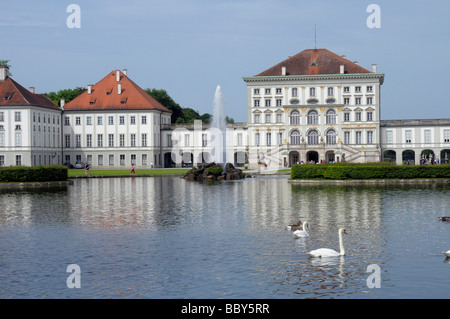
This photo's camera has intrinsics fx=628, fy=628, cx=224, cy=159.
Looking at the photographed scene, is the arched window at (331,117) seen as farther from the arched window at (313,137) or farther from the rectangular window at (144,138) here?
the rectangular window at (144,138)

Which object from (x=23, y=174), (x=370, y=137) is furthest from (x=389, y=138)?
(x=23, y=174)

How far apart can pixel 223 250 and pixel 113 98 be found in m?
87.8

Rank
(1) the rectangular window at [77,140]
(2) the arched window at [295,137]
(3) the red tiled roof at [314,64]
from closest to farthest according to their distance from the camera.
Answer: (3) the red tiled roof at [314,64] < (2) the arched window at [295,137] < (1) the rectangular window at [77,140]

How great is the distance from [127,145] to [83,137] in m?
7.73

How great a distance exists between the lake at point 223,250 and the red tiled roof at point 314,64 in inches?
2751

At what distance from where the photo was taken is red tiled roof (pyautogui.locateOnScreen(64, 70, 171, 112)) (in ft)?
341

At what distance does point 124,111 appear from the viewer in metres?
104

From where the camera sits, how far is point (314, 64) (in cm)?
10512

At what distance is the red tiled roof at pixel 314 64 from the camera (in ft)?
340

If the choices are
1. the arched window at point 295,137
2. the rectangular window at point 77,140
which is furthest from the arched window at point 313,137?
the rectangular window at point 77,140

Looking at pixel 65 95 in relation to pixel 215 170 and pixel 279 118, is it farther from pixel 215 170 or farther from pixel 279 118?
pixel 215 170

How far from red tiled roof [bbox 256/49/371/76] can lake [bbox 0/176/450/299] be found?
229 feet

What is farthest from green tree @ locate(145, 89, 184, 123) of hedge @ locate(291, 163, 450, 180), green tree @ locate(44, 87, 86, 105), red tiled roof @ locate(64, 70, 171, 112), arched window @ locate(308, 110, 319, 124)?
hedge @ locate(291, 163, 450, 180)

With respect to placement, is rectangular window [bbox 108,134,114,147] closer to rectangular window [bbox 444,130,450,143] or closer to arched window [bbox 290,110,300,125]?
arched window [bbox 290,110,300,125]
